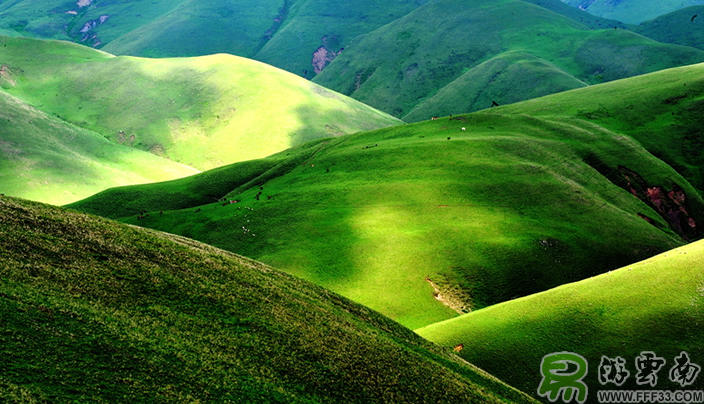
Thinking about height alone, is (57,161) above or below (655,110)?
below

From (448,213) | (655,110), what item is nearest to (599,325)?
(448,213)

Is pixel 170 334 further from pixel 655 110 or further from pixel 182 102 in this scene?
pixel 182 102

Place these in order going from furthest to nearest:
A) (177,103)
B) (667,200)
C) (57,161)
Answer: (177,103), (57,161), (667,200)

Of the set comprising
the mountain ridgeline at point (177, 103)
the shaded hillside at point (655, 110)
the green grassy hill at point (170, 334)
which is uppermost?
the green grassy hill at point (170, 334)

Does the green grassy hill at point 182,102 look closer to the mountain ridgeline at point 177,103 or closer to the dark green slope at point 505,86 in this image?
the mountain ridgeline at point 177,103

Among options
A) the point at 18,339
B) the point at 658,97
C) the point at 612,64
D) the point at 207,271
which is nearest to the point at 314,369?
the point at 207,271

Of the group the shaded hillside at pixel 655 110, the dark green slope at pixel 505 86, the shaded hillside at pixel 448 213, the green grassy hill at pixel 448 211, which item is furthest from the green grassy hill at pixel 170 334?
the dark green slope at pixel 505 86

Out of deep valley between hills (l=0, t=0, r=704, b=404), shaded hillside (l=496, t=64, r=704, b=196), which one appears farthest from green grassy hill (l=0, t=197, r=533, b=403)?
shaded hillside (l=496, t=64, r=704, b=196)
